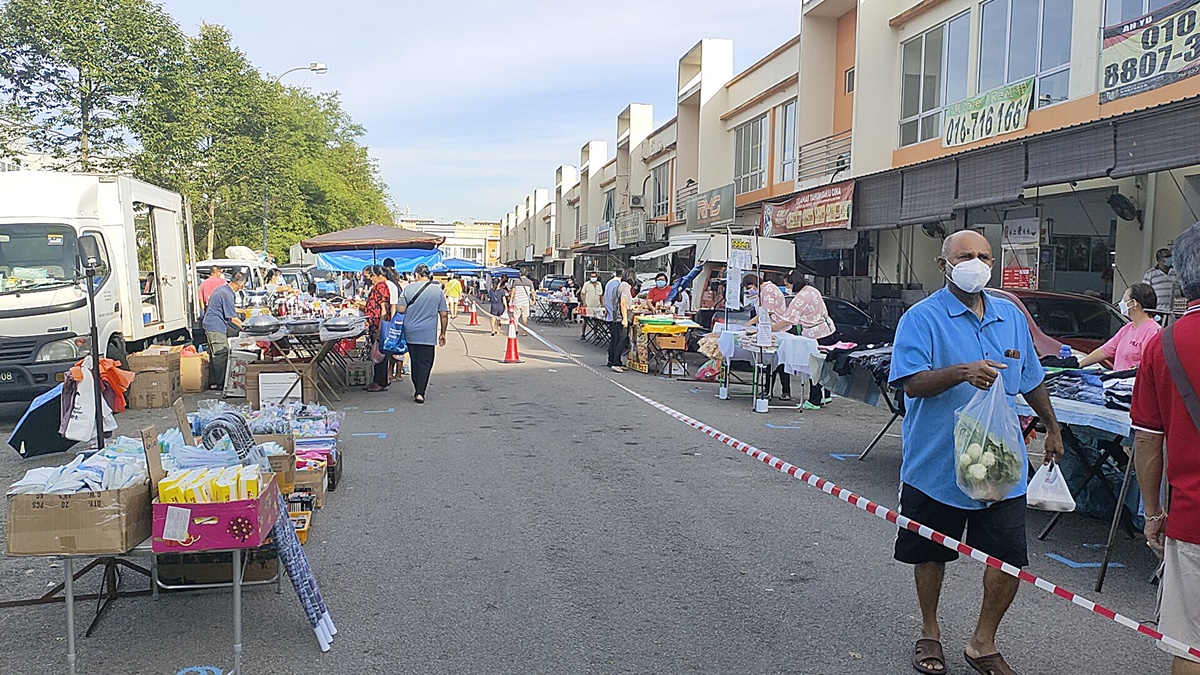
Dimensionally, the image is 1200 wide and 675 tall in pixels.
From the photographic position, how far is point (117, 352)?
12008 mm

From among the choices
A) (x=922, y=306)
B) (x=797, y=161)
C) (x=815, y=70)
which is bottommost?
(x=922, y=306)

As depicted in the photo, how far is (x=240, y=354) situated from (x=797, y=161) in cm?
1559

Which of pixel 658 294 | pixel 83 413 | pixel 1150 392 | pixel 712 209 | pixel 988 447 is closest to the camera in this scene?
pixel 1150 392

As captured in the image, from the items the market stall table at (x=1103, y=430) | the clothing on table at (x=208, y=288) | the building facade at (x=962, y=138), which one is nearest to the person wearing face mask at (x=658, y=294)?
the building facade at (x=962, y=138)

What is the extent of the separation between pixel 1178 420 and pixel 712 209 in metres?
25.0

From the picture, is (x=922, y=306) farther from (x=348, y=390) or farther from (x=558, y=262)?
(x=558, y=262)

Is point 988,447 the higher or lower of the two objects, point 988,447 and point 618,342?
the higher

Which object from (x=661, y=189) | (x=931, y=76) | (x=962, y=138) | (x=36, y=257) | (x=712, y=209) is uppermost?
(x=931, y=76)

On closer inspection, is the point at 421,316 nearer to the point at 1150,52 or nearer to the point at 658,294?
the point at 658,294

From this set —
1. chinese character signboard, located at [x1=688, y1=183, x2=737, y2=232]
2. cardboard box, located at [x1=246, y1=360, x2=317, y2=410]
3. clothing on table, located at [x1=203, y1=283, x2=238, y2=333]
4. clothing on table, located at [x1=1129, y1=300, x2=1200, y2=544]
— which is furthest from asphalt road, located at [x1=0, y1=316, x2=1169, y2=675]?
chinese character signboard, located at [x1=688, y1=183, x2=737, y2=232]

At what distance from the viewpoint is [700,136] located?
100 feet

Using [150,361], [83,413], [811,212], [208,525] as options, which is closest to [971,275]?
[208,525]

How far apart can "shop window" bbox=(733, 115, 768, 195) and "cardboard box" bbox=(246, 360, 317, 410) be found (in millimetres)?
17673

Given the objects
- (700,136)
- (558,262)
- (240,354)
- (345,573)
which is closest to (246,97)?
(700,136)
